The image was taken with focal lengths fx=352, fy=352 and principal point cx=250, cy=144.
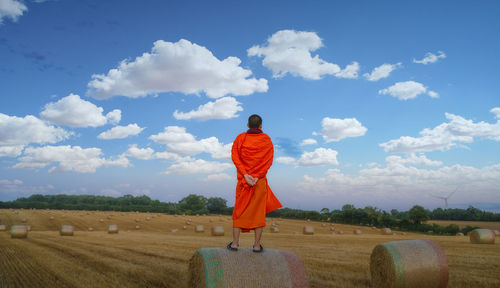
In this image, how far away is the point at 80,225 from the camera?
36562 mm

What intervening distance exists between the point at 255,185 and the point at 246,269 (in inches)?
51.4

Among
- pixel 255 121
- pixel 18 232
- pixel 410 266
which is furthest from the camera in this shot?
pixel 18 232

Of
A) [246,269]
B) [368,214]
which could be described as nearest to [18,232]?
[246,269]

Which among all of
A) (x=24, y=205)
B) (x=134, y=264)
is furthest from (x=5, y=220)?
(x=134, y=264)

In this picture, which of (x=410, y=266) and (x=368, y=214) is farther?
(x=368, y=214)

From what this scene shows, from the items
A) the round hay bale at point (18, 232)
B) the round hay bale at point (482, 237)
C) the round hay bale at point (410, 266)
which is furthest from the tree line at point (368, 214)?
the round hay bale at point (18, 232)

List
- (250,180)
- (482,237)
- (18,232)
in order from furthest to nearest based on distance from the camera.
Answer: (18,232), (482,237), (250,180)

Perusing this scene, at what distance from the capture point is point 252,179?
17.9 ft

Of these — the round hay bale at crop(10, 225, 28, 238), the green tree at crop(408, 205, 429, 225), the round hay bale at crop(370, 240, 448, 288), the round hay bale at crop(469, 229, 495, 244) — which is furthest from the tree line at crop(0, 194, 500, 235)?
the round hay bale at crop(10, 225, 28, 238)

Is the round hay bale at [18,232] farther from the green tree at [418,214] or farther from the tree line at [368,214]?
the green tree at [418,214]

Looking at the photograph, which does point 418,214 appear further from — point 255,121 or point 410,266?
→ point 255,121

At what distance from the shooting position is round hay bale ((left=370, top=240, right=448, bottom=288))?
7805 millimetres

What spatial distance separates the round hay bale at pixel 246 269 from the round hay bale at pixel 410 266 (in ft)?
10.6

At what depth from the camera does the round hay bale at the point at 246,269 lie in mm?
5398
